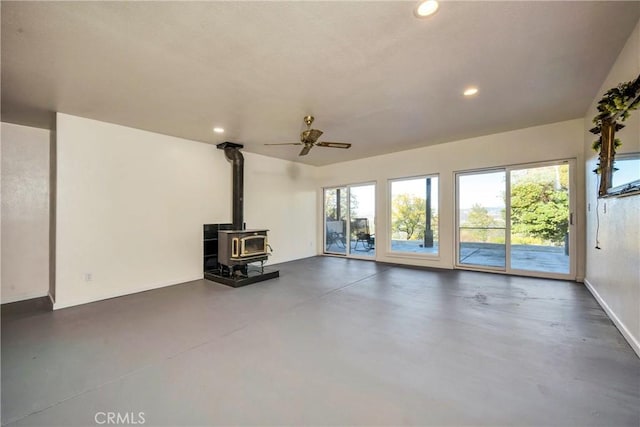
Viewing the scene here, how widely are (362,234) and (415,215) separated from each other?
5.13 ft

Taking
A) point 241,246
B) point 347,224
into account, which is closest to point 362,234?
point 347,224

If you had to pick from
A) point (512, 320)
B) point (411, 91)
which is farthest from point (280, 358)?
point (411, 91)

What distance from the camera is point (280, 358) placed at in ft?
7.14

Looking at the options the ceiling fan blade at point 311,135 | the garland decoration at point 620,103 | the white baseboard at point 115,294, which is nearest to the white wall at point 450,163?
the garland decoration at point 620,103

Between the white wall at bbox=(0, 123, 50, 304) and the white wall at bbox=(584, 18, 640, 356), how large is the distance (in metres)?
7.23

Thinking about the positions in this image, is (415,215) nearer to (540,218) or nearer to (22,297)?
(540,218)

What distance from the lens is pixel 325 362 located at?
6.92 ft

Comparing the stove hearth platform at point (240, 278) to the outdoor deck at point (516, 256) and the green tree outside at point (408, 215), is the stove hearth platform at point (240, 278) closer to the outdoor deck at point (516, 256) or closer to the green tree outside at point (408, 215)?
the green tree outside at point (408, 215)

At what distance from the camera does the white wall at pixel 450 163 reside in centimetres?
432

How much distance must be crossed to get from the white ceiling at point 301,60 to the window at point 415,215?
7.17 ft

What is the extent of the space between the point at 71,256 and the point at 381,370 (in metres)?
4.33

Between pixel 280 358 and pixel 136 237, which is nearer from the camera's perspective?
pixel 280 358

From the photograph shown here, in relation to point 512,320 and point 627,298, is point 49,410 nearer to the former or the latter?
point 512,320

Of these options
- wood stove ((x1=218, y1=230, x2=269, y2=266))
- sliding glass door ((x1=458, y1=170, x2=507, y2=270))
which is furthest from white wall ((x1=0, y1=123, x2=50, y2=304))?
sliding glass door ((x1=458, y1=170, x2=507, y2=270))
